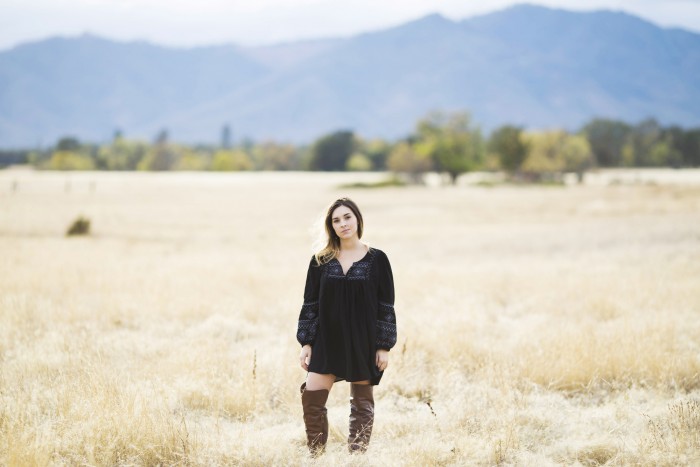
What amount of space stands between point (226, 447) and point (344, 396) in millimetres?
1831


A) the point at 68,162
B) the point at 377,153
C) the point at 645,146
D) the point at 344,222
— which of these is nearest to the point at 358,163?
the point at 377,153

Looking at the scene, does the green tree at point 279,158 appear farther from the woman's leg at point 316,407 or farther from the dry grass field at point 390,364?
the woman's leg at point 316,407

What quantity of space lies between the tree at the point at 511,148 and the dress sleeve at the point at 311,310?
86.7 meters

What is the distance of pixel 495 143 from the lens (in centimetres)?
8925

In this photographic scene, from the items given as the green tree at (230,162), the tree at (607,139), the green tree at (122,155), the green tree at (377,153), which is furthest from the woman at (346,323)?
the green tree at (122,155)

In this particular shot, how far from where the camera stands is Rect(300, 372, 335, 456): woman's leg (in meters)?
4.08

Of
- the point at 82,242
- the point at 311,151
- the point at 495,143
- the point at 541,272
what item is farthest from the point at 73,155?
the point at 541,272

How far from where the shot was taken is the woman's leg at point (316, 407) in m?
4.08

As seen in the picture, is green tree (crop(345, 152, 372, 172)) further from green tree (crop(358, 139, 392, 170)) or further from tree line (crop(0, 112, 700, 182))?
green tree (crop(358, 139, 392, 170))

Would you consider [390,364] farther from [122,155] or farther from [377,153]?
[122,155]

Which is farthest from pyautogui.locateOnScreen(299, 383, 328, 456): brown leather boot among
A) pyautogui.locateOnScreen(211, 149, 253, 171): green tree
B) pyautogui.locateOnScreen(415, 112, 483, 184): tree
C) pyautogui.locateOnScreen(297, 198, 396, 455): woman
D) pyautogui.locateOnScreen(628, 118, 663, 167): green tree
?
pyautogui.locateOnScreen(211, 149, 253, 171): green tree

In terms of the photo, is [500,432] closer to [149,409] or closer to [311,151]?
[149,409]

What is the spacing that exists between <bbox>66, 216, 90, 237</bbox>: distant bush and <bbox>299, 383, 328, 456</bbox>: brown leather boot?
20.7 meters

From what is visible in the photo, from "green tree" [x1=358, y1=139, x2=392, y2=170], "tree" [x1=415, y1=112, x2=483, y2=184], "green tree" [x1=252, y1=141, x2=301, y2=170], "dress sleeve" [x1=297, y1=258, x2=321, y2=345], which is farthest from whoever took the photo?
"green tree" [x1=252, y1=141, x2=301, y2=170]
